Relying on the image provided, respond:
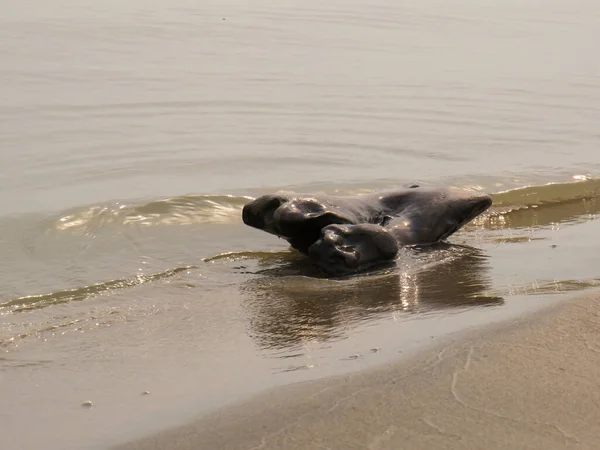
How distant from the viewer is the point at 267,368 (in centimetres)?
381

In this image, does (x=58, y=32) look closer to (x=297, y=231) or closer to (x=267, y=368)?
(x=297, y=231)

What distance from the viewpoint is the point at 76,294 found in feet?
16.6

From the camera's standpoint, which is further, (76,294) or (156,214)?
(156,214)

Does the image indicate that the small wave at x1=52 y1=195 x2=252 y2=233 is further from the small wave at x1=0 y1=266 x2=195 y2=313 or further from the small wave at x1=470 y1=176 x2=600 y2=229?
the small wave at x1=470 y1=176 x2=600 y2=229

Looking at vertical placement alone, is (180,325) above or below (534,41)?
below

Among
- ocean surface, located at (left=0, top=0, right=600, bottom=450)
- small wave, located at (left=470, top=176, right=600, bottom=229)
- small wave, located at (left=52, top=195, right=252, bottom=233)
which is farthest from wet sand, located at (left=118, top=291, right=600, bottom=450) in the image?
small wave, located at (left=52, top=195, right=252, bottom=233)

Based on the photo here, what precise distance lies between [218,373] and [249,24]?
14.1 metres

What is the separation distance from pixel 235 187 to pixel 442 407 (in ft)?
15.7

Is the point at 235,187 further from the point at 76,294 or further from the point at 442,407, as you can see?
the point at 442,407

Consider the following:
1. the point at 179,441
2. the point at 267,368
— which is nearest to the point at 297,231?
the point at 267,368

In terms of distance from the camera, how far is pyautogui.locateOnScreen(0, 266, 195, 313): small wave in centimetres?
484

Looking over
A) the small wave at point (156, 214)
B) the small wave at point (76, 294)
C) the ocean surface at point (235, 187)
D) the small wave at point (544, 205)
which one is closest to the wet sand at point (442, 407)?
the ocean surface at point (235, 187)

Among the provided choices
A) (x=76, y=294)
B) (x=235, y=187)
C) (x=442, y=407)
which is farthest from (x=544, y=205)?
(x=442, y=407)

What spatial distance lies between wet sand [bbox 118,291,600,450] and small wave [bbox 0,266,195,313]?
1.84m
